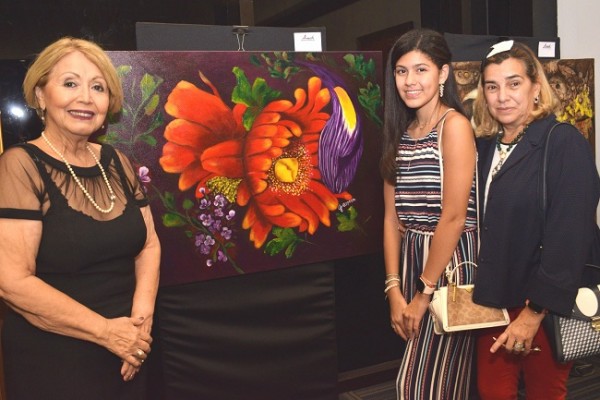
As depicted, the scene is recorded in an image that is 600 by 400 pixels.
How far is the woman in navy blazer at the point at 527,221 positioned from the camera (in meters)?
1.57

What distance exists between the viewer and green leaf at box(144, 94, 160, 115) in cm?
173

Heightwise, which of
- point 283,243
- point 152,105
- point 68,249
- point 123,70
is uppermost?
point 123,70

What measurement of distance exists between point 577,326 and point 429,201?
576mm

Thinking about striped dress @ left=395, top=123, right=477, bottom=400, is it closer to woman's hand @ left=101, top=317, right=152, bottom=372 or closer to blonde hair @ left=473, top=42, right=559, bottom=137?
blonde hair @ left=473, top=42, right=559, bottom=137

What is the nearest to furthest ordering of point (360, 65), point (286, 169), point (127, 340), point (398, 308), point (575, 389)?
point (127, 340), point (398, 308), point (286, 169), point (360, 65), point (575, 389)

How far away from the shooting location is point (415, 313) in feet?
5.75

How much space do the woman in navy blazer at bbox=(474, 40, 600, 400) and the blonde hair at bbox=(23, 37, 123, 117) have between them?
3.82 feet

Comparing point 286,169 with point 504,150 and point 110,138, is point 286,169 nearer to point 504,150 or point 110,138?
point 110,138

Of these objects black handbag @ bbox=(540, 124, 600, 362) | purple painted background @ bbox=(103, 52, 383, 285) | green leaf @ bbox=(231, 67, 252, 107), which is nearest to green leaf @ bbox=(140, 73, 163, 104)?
purple painted background @ bbox=(103, 52, 383, 285)

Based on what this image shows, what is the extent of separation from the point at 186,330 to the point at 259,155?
677 mm

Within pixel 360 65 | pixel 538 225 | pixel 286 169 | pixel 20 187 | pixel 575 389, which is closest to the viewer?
pixel 20 187

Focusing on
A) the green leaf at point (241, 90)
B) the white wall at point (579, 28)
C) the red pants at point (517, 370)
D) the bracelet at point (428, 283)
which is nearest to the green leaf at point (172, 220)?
the green leaf at point (241, 90)

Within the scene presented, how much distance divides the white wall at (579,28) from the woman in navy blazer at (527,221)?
5.72ft

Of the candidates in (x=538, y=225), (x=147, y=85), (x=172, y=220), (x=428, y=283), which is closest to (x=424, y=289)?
(x=428, y=283)
